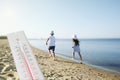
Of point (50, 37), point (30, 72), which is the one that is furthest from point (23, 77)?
point (50, 37)

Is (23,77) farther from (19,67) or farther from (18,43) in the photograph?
(18,43)

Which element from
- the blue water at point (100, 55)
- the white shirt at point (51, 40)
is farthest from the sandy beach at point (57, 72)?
the blue water at point (100, 55)

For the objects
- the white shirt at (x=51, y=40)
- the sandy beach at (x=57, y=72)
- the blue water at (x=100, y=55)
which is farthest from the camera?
the blue water at (x=100, y=55)

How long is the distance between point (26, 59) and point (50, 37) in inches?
362

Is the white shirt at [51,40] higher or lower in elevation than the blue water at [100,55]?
higher

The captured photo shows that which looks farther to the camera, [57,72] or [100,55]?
[100,55]

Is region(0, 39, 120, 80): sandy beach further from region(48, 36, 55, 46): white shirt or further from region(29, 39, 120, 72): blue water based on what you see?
region(29, 39, 120, 72): blue water

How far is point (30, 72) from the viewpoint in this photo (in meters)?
1.99

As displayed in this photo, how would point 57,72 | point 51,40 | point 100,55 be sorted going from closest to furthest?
point 57,72 < point 51,40 < point 100,55

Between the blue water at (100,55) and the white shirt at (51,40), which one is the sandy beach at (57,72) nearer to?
the white shirt at (51,40)

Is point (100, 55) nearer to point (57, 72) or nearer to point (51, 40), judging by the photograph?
point (51, 40)

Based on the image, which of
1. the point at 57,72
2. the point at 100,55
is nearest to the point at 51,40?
the point at 57,72

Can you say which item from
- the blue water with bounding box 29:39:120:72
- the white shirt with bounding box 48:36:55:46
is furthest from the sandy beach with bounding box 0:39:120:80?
the blue water with bounding box 29:39:120:72

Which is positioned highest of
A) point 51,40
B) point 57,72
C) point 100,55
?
point 51,40
